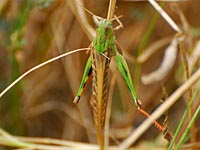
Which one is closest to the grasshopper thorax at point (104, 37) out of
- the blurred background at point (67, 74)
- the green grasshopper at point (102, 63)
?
the green grasshopper at point (102, 63)

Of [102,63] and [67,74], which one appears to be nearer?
[102,63]

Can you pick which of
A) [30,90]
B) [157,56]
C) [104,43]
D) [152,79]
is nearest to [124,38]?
[157,56]

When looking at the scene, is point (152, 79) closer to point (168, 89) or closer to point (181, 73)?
point (181, 73)

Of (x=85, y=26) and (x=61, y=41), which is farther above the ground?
(x=85, y=26)

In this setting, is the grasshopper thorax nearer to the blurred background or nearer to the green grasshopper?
the green grasshopper

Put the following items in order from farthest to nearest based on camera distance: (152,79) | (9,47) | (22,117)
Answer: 1. (22,117)
2. (9,47)
3. (152,79)

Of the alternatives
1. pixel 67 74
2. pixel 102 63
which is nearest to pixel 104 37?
pixel 102 63

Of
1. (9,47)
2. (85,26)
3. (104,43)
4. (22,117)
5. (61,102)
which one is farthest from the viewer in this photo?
(61,102)

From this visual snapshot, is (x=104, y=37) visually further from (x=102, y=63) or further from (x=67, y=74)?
(x=67, y=74)

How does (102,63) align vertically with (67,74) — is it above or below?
above
